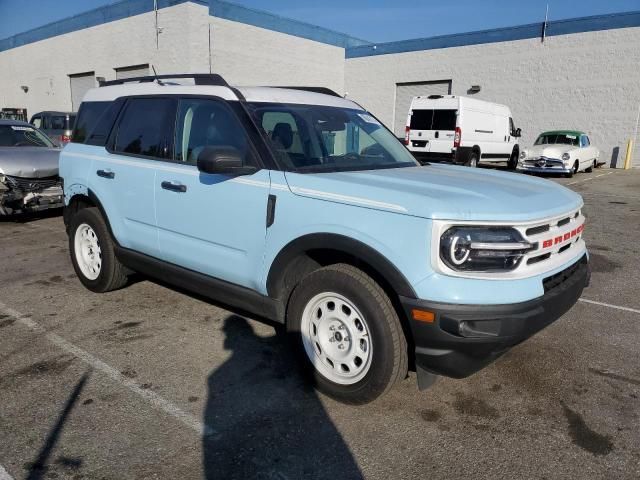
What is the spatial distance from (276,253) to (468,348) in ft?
4.23

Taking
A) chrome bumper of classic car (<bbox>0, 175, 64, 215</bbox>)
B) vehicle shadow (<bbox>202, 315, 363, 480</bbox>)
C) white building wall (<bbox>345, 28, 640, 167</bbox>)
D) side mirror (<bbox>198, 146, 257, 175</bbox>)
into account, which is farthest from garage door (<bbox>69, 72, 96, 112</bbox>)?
vehicle shadow (<bbox>202, 315, 363, 480</bbox>)

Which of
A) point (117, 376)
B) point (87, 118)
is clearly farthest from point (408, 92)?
point (117, 376)

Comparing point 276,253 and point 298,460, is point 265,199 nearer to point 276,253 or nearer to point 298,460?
point 276,253

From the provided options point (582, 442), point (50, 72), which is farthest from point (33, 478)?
point (50, 72)

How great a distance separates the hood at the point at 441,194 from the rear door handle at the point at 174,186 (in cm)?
99

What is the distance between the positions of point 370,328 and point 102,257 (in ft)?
9.74

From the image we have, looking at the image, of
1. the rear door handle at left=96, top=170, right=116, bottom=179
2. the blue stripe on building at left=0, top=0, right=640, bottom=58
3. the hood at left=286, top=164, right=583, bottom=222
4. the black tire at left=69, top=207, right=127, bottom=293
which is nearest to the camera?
the hood at left=286, top=164, right=583, bottom=222

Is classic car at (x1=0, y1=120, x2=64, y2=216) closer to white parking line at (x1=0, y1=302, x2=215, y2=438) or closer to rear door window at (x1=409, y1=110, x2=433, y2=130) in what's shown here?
white parking line at (x1=0, y1=302, x2=215, y2=438)

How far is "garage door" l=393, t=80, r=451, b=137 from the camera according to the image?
2631cm

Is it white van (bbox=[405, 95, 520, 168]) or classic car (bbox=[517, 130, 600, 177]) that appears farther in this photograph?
classic car (bbox=[517, 130, 600, 177])

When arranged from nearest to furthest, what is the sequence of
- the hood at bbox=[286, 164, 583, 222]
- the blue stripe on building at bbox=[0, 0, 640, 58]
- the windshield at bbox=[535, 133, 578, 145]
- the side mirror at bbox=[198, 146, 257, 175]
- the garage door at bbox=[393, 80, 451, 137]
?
the hood at bbox=[286, 164, 583, 222] < the side mirror at bbox=[198, 146, 257, 175] < the windshield at bbox=[535, 133, 578, 145] < the blue stripe on building at bbox=[0, 0, 640, 58] < the garage door at bbox=[393, 80, 451, 137]

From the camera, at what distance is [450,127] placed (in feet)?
54.2

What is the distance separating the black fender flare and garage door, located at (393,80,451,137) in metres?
24.8

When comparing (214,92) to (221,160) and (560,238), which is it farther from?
(560,238)
